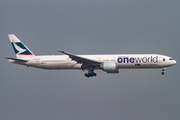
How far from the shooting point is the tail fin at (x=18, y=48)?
6538 cm

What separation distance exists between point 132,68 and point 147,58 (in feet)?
10.6

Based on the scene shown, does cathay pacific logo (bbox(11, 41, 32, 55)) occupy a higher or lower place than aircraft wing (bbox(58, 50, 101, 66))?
higher

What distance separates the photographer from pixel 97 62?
192 feet

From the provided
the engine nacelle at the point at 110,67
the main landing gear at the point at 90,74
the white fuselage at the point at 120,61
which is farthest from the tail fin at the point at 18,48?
the engine nacelle at the point at 110,67

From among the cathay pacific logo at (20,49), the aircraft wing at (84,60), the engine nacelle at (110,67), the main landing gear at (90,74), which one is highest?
the cathay pacific logo at (20,49)

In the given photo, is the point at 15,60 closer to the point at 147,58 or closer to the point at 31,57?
the point at 31,57

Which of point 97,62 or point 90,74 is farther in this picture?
point 90,74

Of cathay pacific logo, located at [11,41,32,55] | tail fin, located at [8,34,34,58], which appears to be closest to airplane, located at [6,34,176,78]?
tail fin, located at [8,34,34,58]

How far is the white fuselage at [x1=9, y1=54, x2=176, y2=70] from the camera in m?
58.4

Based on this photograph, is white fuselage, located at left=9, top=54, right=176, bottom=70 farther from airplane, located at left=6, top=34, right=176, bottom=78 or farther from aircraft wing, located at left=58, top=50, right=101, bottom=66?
aircraft wing, located at left=58, top=50, right=101, bottom=66

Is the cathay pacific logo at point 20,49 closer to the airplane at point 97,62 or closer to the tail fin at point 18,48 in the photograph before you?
the tail fin at point 18,48

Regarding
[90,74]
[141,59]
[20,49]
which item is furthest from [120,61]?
[20,49]

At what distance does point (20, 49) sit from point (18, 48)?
1.69 ft

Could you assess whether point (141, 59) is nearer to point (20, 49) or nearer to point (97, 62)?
point (97, 62)
